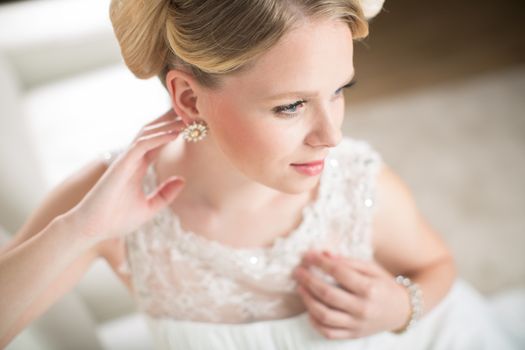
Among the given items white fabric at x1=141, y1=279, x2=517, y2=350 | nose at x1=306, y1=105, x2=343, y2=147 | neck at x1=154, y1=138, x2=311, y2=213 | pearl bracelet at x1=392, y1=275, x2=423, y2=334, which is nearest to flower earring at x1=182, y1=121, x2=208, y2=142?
neck at x1=154, y1=138, x2=311, y2=213

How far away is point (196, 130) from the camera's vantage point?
1.10m

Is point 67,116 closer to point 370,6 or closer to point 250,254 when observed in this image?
point 250,254

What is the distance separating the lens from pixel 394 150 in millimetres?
2918

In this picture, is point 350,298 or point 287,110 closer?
point 287,110

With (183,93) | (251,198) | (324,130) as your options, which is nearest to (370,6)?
(324,130)

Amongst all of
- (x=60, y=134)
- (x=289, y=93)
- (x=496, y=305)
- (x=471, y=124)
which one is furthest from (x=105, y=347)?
(x=471, y=124)

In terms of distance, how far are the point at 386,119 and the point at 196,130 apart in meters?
2.17

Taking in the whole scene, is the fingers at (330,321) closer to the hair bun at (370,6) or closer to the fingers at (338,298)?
the fingers at (338,298)

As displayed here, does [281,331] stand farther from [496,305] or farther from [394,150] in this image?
[394,150]

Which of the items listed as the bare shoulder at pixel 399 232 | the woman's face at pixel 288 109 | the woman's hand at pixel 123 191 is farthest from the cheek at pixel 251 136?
the bare shoulder at pixel 399 232

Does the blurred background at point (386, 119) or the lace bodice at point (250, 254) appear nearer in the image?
the lace bodice at point (250, 254)

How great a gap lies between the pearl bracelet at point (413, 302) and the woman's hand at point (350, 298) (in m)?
0.03

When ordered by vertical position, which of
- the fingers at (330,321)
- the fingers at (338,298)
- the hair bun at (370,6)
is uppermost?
the hair bun at (370,6)

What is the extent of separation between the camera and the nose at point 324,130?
968 millimetres
